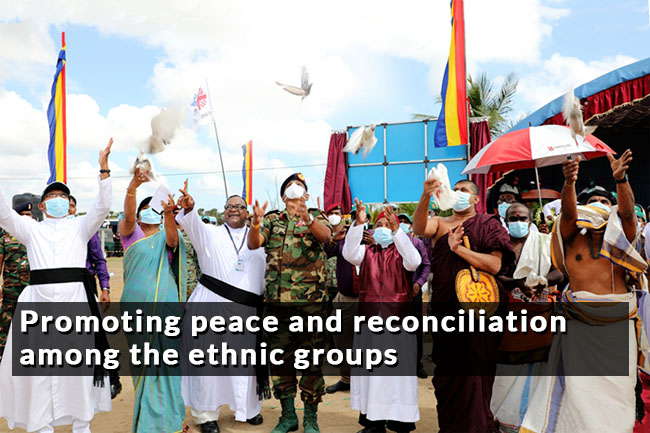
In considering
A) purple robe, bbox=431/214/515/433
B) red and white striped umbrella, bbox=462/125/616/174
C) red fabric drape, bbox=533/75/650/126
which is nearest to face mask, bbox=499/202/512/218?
red and white striped umbrella, bbox=462/125/616/174

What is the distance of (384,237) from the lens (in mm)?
4762

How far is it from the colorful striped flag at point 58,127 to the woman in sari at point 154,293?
605cm

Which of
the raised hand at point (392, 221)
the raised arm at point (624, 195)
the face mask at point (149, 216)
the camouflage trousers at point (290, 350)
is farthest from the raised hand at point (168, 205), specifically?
the raised arm at point (624, 195)

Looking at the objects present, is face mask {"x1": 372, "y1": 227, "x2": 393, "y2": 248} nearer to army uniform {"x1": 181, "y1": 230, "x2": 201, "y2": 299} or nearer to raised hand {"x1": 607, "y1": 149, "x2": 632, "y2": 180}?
raised hand {"x1": 607, "y1": 149, "x2": 632, "y2": 180}

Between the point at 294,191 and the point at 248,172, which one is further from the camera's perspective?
the point at 248,172

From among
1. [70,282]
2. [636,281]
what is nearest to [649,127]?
[636,281]

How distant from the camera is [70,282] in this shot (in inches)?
167

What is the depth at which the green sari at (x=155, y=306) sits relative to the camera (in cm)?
428

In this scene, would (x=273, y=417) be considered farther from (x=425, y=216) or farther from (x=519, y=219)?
(x=519, y=219)

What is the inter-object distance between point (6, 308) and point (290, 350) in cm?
312

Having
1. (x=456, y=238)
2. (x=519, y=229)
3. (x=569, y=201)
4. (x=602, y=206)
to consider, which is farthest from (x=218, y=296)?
(x=602, y=206)

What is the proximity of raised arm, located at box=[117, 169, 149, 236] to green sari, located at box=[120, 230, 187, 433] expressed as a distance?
0.16 meters

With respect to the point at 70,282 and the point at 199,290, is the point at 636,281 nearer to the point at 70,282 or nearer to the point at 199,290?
the point at 199,290

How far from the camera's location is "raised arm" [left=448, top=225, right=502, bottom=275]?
3.98m
